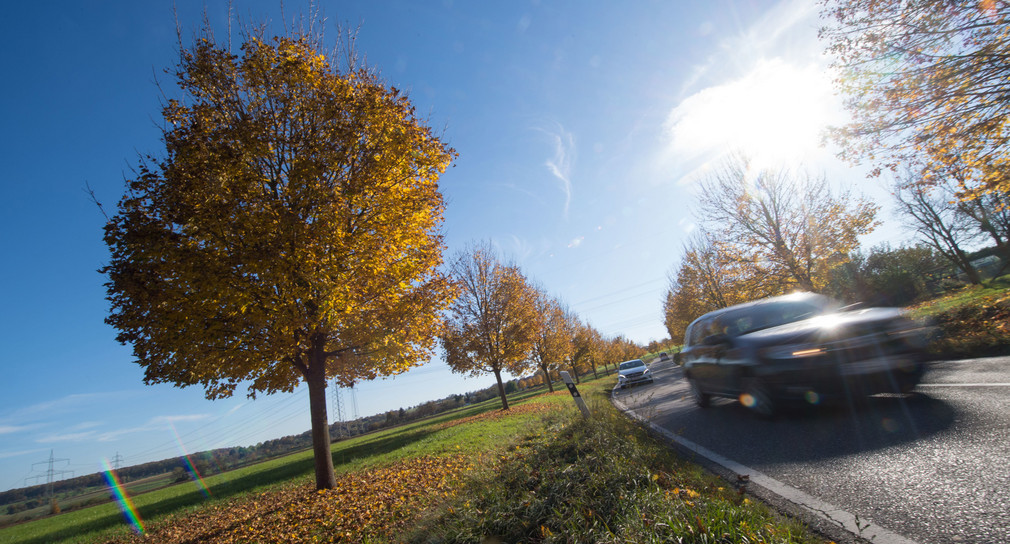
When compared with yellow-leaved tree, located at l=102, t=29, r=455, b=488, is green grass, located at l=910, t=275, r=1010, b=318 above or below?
below

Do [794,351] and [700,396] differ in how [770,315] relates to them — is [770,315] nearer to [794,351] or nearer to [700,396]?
[794,351]

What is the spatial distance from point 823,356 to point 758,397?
1.09 meters

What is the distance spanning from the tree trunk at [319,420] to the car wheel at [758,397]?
732 centimetres

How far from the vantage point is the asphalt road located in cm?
221

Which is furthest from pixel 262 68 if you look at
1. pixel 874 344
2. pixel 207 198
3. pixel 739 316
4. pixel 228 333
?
pixel 874 344

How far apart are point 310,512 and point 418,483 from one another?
1662mm

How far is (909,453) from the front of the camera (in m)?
3.11

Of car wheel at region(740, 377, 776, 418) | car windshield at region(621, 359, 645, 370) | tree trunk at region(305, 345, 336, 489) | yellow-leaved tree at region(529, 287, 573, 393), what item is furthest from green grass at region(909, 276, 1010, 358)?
yellow-leaved tree at region(529, 287, 573, 393)

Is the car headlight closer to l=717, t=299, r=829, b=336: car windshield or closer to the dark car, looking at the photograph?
the dark car

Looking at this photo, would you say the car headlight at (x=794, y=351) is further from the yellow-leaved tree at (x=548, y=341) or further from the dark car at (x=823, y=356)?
the yellow-leaved tree at (x=548, y=341)

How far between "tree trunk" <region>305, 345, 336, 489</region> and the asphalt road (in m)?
6.50

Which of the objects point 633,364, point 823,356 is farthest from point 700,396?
point 633,364

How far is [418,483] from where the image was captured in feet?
21.4

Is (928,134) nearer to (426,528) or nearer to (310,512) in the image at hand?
(426,528)
